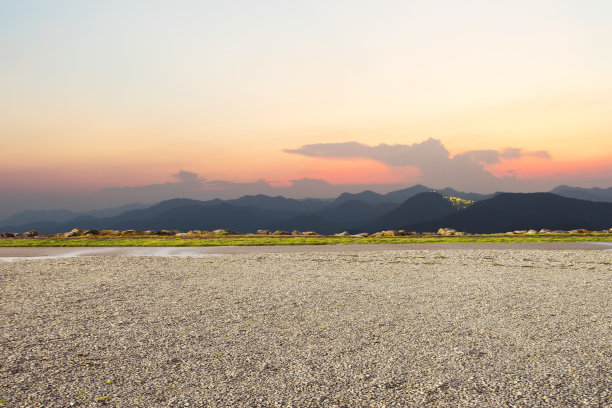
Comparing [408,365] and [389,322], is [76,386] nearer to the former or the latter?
[408,365]

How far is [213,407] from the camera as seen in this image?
7.70 meters

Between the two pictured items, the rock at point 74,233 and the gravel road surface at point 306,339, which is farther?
the rock at point 74,233

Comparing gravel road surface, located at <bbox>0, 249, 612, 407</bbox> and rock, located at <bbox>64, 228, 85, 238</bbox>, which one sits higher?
rock, located at <bbox>64, 228, 85, 238</bbox>

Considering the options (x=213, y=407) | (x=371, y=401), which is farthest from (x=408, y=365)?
(x=213, y=407)

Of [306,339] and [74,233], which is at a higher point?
[74,233]

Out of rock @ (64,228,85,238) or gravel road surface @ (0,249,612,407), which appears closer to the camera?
gravel road surface @ (0,249,612,407)

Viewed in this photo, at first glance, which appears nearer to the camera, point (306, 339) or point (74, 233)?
point (306, 339)

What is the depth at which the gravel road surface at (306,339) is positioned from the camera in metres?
8.38

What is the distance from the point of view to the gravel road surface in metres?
8.38

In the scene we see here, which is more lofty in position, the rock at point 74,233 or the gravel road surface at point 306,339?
the rock at point 74,233

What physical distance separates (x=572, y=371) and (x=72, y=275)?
23.5m

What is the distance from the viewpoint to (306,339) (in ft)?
38.5

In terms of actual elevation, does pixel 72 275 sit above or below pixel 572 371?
above

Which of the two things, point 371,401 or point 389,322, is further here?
point 389,322
